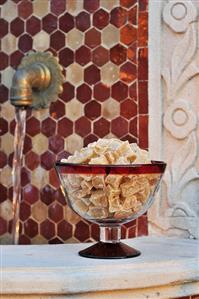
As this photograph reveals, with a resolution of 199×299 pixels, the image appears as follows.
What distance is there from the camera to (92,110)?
5.92 feet

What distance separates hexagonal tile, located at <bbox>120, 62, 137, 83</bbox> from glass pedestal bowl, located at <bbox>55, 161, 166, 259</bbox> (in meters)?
0.34

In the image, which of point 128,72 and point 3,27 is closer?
point 128,72

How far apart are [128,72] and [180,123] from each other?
151mm

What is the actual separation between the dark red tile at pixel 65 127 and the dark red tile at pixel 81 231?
0.18 metres

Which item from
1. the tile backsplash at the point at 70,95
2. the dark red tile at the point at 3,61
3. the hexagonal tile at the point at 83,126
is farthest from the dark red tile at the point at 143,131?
the dark red tile at the point at 3,61

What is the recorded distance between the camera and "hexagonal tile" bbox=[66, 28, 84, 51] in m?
1.83

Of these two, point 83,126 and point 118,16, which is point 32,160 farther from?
point 118,16

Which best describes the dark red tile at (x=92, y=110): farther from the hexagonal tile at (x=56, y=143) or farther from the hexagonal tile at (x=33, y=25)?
the hexagonal tile at (x=33, y=25)

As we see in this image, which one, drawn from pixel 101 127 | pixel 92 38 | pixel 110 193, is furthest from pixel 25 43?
pixel 110 193

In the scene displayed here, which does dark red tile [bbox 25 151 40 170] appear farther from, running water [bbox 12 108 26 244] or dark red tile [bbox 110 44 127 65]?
dark red tile [bbox 110 44 127 65]

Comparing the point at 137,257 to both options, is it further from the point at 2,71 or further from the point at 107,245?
the point at 2,71

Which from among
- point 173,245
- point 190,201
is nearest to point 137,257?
point 173,245

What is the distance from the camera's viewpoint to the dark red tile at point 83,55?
1820 millimetres

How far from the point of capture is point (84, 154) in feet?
4.81
